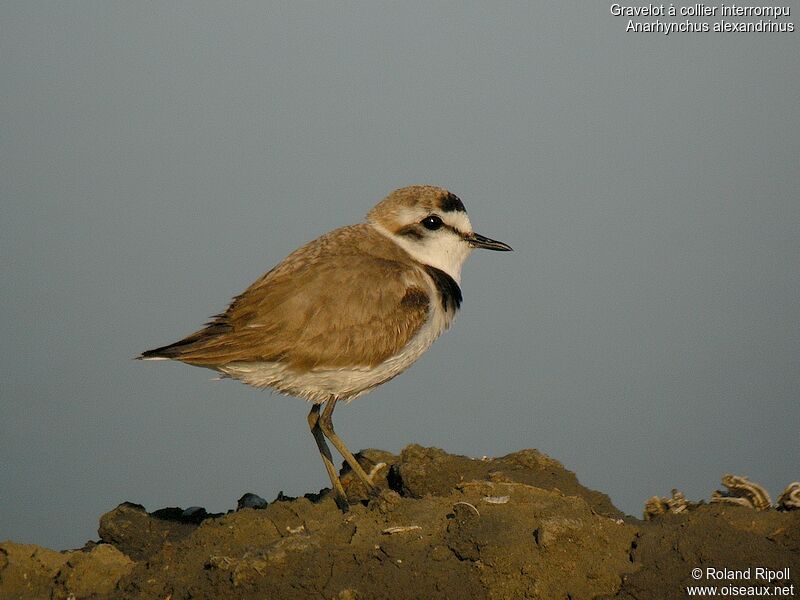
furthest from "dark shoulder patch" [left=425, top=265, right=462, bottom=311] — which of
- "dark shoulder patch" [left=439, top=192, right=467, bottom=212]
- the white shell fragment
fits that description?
the white shell fragment

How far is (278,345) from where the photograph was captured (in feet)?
24.3

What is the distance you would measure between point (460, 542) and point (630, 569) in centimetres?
106

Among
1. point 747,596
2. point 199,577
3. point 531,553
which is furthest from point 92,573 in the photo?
point 747,596

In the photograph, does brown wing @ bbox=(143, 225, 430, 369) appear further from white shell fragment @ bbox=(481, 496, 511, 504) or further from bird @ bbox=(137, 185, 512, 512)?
white shell fragment @ bbox=(481, 496, 511, 504)

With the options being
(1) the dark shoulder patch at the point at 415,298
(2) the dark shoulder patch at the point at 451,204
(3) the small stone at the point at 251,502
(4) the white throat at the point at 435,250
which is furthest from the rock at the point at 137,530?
(2) the dark shoulder patch at the point at 451,204

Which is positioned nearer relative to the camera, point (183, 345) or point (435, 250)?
point (183, 345)

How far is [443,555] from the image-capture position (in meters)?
6.36

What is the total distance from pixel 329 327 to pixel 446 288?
4.17 feet

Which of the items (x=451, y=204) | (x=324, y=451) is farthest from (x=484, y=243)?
(x=324, y=451)

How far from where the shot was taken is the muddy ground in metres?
6.20

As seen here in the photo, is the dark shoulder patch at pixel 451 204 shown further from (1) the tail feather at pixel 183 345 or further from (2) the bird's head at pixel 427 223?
(1) the tail feather at pixel 183 345

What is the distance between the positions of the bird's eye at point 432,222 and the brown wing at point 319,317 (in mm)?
668

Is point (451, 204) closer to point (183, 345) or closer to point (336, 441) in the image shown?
point (336, 441)

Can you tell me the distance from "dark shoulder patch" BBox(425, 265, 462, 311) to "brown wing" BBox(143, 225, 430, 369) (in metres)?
0.34
